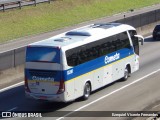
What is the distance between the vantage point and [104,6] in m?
61.9

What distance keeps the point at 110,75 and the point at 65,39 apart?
3825mm

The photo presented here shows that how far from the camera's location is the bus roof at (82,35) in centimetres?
2291

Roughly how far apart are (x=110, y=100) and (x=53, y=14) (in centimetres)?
3301

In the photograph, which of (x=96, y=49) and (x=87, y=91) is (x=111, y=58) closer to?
(x=96, y=49)

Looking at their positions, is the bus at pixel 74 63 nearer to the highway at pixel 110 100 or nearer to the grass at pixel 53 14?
the highway at pixel 110 100

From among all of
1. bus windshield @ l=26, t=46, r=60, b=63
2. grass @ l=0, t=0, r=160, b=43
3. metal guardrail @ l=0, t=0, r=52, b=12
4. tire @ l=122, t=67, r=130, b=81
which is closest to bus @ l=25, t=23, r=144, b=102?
bus windshield @ l=26, t=46, r=60, b=63

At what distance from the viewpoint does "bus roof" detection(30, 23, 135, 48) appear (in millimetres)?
22906

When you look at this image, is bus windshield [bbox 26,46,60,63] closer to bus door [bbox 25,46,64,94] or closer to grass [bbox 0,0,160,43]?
bus door [bbox 25,46,64,94]

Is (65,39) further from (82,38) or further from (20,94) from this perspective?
(20,94)

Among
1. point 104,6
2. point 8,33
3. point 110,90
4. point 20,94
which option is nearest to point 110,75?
point 110,90

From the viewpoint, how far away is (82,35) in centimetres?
2477

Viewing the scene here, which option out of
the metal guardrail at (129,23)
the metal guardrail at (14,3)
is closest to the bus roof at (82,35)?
the metal guardrail at (129,23)

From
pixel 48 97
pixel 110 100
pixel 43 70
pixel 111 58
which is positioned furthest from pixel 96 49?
pixel 48 97

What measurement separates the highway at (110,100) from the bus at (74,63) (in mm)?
476
